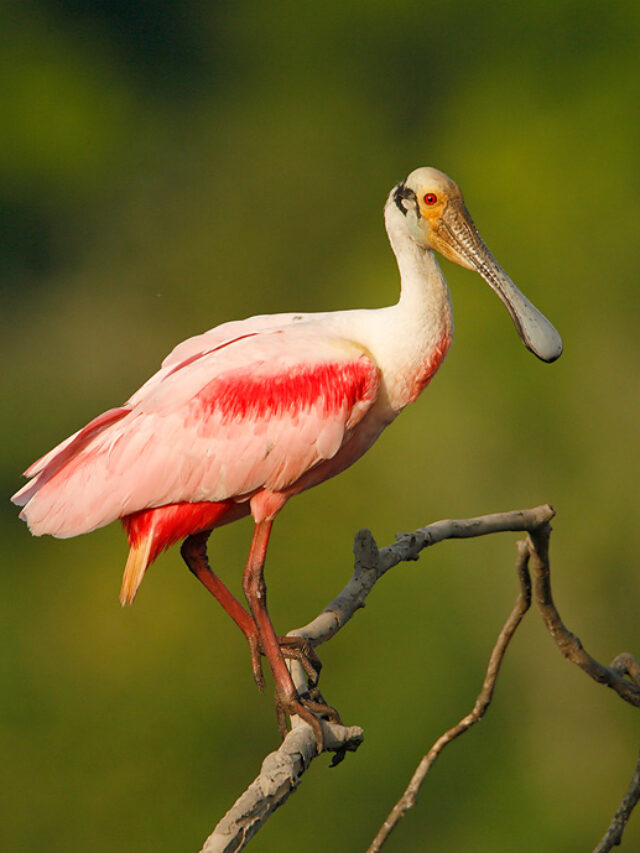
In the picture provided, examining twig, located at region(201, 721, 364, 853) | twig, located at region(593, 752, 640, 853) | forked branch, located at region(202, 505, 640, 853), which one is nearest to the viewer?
twig, located at region(201, 721, 364, 853)

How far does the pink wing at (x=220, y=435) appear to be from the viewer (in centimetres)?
350

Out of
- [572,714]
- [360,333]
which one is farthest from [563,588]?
[360,333]

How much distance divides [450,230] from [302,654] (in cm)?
116

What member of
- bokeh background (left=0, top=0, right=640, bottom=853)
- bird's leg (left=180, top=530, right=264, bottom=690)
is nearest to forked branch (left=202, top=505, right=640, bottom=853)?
bird's leg (left=180, top=530, right=264, bottom=690)

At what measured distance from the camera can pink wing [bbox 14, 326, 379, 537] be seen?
138 inches

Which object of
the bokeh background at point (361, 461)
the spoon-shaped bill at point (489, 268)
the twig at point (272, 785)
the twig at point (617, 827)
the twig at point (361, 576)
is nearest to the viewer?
the twig at point (272, 785)

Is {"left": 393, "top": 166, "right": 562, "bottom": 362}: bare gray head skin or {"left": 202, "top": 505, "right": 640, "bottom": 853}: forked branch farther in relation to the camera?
{"left": 393, "top": 166, "right": 562, "bottom": 362}: bare gray head skin

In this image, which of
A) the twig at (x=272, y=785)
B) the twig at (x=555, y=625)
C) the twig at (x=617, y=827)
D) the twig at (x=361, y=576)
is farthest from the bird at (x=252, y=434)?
the twig at (x=617, y=827)

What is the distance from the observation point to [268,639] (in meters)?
3.49

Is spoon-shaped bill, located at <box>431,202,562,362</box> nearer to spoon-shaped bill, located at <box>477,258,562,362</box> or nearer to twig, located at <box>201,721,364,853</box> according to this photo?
spoon-shaped bill, located at <box>477,258,562,362</box>

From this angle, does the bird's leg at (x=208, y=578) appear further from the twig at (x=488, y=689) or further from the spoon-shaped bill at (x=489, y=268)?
the spoon-shaped bill at (x=489, y=268)

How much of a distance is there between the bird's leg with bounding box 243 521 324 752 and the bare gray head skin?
864 millimetres

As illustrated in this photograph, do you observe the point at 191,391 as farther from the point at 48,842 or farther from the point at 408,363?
the point at 48,842

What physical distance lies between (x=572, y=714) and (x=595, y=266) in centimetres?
385
